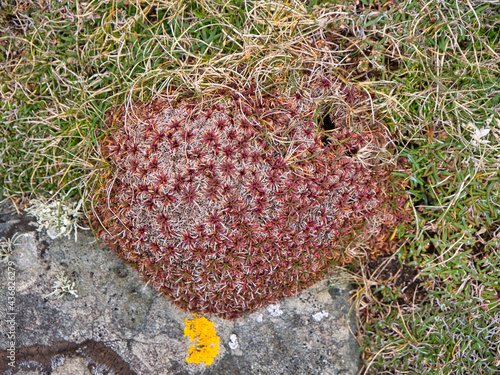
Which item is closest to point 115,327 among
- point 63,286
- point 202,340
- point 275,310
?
point 63,286

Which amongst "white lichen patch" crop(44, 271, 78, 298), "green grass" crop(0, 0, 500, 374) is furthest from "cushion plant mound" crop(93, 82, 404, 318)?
"white lichen patch" crop(44, 271, 78, 298)

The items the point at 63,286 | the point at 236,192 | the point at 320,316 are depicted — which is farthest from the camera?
the point at 320,316

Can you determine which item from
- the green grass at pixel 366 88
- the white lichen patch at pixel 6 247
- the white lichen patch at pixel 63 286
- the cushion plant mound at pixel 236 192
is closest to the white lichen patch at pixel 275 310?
the cushion plant mound at pixel 236 192

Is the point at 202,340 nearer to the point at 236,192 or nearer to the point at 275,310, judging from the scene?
the point at 275,310

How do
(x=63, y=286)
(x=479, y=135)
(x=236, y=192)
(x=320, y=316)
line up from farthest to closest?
(x=320, y=316) < (x=63, y=286) < (x=479, y=135) < (x=236, y=192)

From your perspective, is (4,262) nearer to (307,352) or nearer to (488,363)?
(307,352)

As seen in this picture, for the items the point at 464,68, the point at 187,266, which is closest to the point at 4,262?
the point at 187,266

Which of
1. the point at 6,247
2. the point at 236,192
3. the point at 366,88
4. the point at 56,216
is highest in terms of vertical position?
the point at 366,88

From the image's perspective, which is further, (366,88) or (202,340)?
(202,340)
